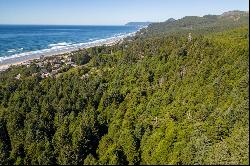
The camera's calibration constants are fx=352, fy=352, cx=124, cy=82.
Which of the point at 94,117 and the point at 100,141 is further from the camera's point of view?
the point at 94,117

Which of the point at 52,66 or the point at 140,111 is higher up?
the point at 52,66

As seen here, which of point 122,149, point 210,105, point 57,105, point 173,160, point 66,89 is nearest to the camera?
point 173,160

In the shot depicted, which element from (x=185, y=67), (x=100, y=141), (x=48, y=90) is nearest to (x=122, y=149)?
(x=100, y=141)

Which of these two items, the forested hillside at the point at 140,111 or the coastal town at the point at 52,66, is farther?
the coastal town at the point at 52,66

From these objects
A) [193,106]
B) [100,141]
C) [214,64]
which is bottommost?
[100,141]

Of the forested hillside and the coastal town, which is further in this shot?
the coastal town

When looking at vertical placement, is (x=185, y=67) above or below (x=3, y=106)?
above

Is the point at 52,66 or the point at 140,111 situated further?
the point at 52,66

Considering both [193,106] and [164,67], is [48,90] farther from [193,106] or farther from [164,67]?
[193,106]
